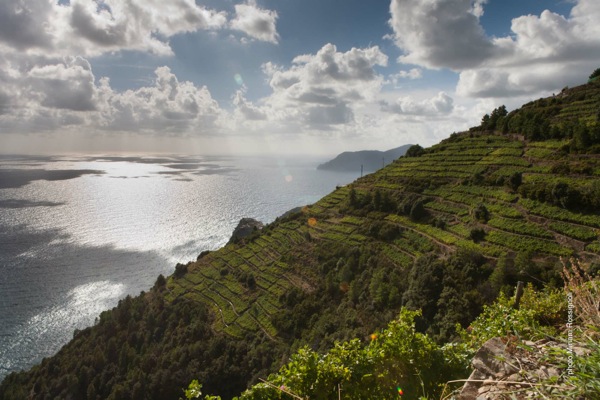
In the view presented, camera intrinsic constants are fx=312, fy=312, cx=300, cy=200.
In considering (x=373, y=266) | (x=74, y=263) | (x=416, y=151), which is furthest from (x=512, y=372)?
(x=74, y=263)

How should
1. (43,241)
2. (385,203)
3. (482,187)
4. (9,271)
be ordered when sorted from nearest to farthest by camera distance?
(482,187) < (385,203) < (9,271) < (43,241)

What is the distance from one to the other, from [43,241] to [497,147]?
7353 inches

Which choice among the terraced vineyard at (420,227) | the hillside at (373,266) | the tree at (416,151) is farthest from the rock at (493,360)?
the tree at (416,151)

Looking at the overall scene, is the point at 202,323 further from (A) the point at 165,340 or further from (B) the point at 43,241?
(B) the point at 43,241

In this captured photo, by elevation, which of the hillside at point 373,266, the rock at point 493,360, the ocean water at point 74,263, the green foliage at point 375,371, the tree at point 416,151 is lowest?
the ocean water at point 74,263

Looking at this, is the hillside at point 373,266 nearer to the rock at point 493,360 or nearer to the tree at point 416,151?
the tree at point 416,151

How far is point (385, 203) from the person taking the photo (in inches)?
2375

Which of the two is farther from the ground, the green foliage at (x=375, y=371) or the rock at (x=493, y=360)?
the rock at (x=493, y=360)

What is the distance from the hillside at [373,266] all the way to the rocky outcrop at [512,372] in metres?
24.6

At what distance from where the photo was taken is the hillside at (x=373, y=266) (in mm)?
33916

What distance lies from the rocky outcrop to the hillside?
2463cm

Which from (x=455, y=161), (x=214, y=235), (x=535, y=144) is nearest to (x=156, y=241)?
(x=214, y=235)

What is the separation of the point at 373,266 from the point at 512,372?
42764 mm

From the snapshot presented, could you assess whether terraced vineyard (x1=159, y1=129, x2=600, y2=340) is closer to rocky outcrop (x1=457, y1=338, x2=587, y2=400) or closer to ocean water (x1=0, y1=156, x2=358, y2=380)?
rocky outcrop (x1=457, y1=338, x2=587, y2=400)
